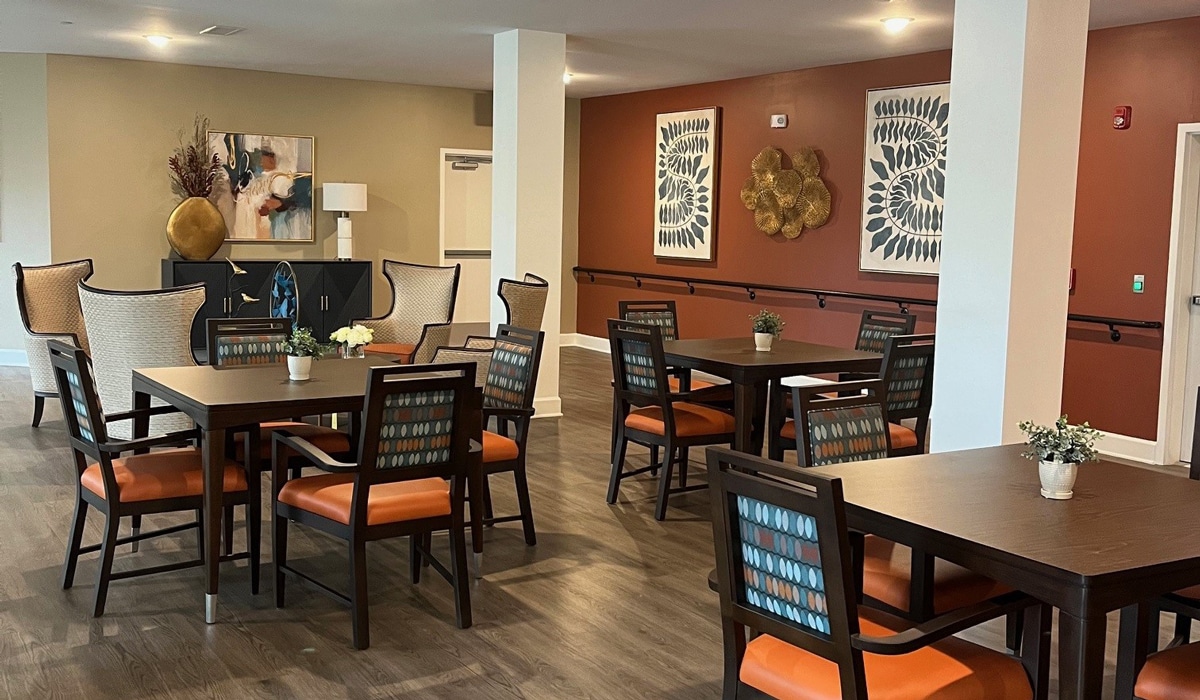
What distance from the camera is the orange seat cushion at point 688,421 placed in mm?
5199

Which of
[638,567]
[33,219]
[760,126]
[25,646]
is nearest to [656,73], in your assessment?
[760,126]

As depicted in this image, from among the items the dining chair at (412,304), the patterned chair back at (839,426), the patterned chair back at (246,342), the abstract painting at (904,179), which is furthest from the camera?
the abstract painting at (904,179)

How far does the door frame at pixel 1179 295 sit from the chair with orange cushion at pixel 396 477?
4762 millimetres

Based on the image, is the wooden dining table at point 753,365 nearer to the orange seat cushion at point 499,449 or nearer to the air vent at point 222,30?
the orange seat cushion at point 499,449

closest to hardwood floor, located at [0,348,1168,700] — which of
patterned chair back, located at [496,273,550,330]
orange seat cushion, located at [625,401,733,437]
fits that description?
orange seat cushion, located at [625,401,733,437]

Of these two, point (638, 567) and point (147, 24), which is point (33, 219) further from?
point (638, 567)

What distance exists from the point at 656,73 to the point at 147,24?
412 cm

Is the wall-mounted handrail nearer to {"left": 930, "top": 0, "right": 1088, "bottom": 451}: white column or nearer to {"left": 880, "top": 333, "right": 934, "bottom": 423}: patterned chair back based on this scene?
{"left": 880, "top": 333, "right": 934, "bottom": 423}: patterned chair back

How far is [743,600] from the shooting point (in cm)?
241

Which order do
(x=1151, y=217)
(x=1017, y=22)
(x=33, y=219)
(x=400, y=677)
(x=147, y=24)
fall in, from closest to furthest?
(x=400, y=677)
(x=1017, y=22)
(x=1151, y=217)
(x=147, y=24)
(x=33, y=219)

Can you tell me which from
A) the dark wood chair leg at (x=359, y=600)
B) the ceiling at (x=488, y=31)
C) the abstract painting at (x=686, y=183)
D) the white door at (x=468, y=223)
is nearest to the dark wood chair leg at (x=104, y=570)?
the dark wood chair leg at (x=359, y=600)

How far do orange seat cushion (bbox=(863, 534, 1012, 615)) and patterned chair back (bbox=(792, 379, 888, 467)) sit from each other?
1.23 ft

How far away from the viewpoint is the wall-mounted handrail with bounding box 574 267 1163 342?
6807 millimetres

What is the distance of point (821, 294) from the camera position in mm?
8945
